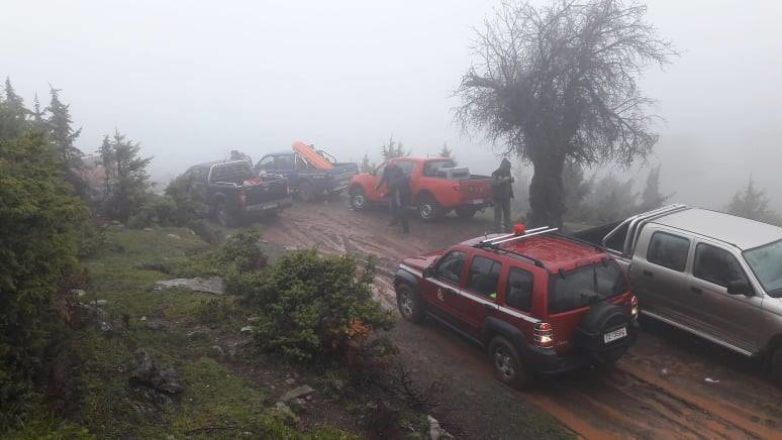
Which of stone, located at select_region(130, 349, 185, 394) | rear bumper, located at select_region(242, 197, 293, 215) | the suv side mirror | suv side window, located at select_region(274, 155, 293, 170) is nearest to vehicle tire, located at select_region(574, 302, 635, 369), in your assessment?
the suv side mirror

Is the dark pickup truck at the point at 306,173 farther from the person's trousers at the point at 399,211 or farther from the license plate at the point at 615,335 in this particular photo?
the license plate at the point at 615,335

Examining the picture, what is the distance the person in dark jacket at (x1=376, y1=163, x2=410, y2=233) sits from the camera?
560 inches

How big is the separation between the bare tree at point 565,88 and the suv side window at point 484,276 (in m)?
6.42

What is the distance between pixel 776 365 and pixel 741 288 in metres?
0.94

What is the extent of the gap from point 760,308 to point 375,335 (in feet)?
15.8

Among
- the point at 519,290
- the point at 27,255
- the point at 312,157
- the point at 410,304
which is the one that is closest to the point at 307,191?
the point at 312,157

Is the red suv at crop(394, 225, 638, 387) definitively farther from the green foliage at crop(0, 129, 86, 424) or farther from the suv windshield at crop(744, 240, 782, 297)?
the green foliage at crop(0, 129, 86, 424)

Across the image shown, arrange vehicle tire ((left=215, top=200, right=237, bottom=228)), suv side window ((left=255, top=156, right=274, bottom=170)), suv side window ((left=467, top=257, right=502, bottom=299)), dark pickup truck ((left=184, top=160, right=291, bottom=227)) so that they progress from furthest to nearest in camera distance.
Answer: suv side window ((left=255, top=156, right=274, bottom=170)) < vehicle tire ((left=215, top=200, right=237, bottom=228)) < dark pickup truck ((left=184, top=160, right=291, bottom=227)) < suv side window ((left=467, top=257, right=502, bottom=299))

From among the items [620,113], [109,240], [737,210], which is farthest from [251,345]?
[737,210]

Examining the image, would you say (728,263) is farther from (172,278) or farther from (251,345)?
(172,278)

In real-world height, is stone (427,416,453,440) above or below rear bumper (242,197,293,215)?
below

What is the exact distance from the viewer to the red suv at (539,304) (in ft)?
20.0


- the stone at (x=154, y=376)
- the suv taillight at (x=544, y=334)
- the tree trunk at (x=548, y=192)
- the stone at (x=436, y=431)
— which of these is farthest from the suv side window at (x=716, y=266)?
the stone at (x=154, y=376)

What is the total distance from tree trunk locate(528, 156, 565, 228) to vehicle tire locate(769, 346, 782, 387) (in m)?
6.80
